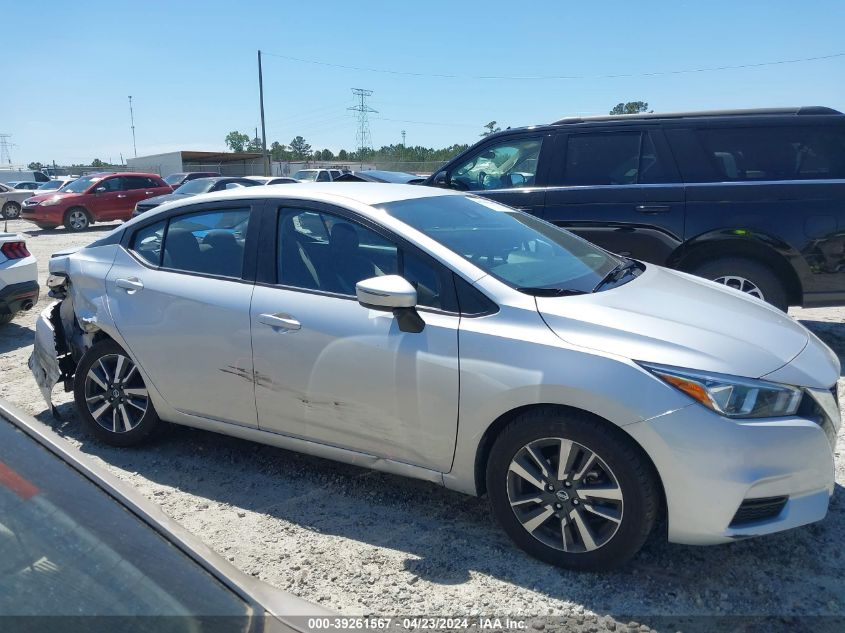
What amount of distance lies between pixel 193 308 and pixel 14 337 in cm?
463

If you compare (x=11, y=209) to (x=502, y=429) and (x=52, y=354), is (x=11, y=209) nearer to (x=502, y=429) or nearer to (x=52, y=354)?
(x=52, y=354)

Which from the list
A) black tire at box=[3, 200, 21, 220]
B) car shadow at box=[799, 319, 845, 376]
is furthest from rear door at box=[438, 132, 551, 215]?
black tire at box=[3, 200, 21, 220]

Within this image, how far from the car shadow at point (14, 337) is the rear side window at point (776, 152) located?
22.6 ft

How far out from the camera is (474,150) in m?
6.79

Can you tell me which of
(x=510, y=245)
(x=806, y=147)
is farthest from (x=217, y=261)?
(x=806, y=147)

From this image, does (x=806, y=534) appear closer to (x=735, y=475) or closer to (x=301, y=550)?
(x=735, y=475)

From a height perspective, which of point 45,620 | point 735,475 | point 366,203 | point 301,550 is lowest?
point 301,550

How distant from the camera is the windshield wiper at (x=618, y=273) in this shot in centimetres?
330

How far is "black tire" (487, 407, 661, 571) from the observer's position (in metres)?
2.61

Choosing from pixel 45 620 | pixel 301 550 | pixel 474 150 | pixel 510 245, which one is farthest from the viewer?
pixel 474 150

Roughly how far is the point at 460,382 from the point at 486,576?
32.3 inches

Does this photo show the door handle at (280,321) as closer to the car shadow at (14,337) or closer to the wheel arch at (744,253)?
the wheel arch at (744,253)

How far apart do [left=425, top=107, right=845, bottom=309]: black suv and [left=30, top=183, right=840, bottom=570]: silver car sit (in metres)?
2.17

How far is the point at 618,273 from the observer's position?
3.57 m
